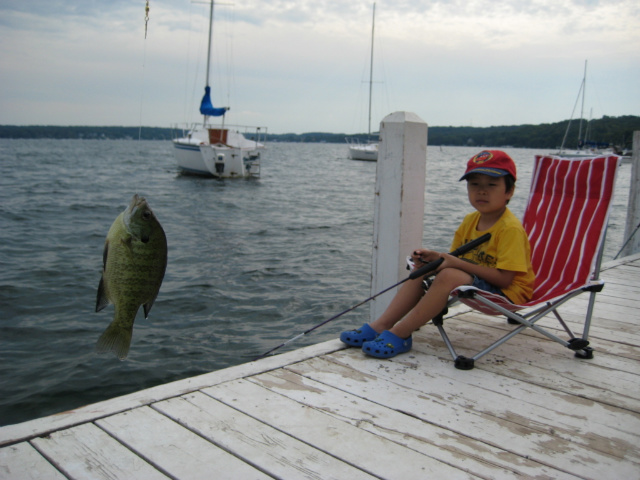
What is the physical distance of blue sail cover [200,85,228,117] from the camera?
27.5 meters

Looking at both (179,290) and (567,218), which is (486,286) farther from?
(179,290)

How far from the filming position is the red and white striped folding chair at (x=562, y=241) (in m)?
2.94

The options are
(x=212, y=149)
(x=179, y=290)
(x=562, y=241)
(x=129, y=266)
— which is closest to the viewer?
(x=129, y=266)

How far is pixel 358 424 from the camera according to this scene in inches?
89.6

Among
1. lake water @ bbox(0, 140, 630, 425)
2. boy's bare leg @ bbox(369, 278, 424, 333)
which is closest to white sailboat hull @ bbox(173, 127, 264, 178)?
lake water @ bbox(0, 140, 630, 425)

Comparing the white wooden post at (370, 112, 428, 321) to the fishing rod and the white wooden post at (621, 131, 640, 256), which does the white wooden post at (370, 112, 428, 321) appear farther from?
the white wooden post at (621, 131, 640, 256)

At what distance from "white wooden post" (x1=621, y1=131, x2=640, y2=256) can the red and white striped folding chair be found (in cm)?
385

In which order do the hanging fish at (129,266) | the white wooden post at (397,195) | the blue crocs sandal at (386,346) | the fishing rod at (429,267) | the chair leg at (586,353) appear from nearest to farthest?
the hanging fish at (129,266) → the fishing rod at (429,267) → the blue crocs sandal at (386,346) → the chair leg at (586,353) → the white wooden post at (397,195)

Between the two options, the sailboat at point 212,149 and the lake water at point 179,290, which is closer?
the lake water at point 179,290

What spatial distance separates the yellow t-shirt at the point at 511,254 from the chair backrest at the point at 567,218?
12 cm

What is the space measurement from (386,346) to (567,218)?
1473 mm

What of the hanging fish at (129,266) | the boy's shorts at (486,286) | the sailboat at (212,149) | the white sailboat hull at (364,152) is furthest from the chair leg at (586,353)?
the white sailboat hull at (364,152)

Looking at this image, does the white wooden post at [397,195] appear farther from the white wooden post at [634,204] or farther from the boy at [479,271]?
the white wooden post at [634,204]

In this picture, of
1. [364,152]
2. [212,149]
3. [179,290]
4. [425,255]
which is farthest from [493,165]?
[364,152]
